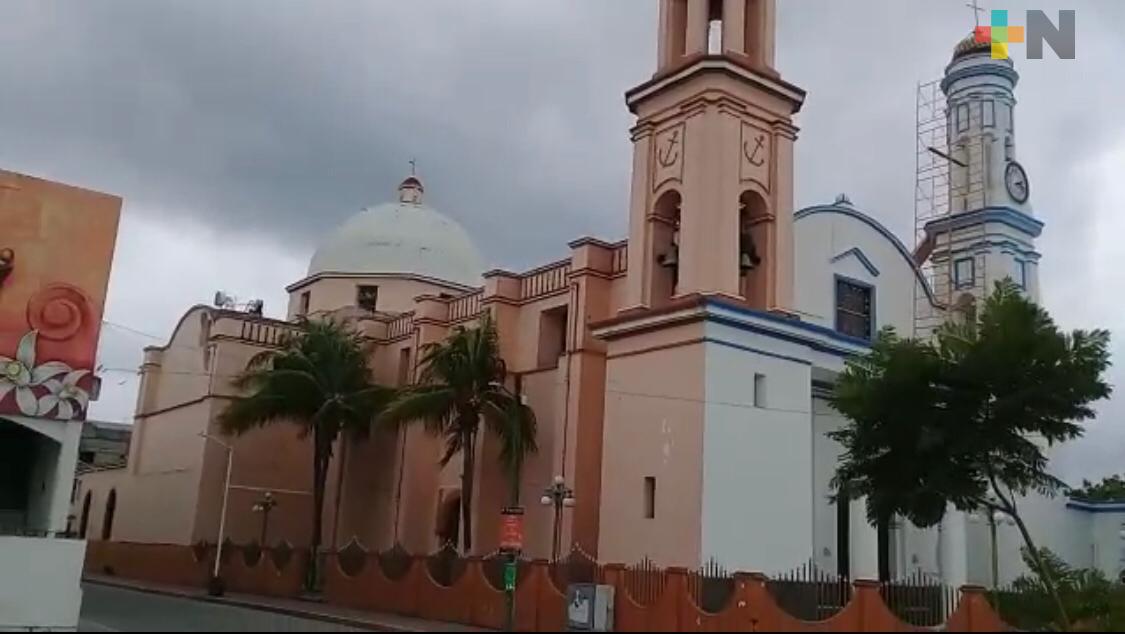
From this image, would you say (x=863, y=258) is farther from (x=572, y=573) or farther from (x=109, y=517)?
(x=109, y=517)

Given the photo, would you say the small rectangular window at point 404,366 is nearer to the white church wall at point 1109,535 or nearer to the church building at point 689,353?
the church building at point 689,353

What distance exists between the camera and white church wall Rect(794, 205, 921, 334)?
25484 mm

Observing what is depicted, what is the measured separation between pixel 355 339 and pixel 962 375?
55.3 feet

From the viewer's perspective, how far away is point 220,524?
30.8 m

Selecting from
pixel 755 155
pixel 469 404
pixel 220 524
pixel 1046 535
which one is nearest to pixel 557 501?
pixel 469 404

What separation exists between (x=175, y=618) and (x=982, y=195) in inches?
985

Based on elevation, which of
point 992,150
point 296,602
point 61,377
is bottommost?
point 296,602

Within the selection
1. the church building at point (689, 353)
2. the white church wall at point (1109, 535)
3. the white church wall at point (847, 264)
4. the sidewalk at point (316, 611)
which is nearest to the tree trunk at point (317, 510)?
the sidewalk at point (316, 611)

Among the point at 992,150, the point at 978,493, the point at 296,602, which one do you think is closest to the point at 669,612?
the point at 978,493

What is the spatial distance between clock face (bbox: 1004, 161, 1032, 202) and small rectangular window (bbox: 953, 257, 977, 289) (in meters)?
2.47

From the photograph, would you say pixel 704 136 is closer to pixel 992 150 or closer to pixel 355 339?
pixel 355 339

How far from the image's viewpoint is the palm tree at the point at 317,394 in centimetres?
2831

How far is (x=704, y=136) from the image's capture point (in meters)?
23.2

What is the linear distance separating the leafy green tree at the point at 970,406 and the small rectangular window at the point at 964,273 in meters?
12.3
